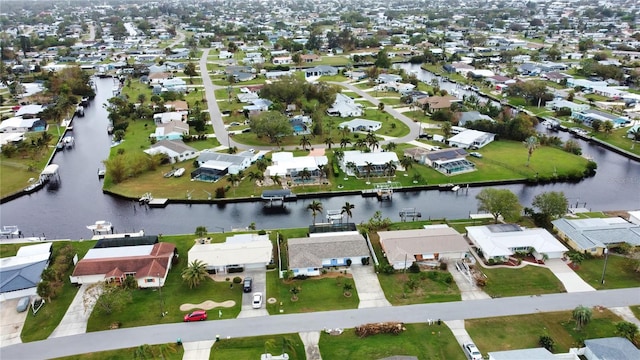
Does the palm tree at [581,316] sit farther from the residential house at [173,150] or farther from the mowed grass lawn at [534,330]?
the residential house at [173,150]

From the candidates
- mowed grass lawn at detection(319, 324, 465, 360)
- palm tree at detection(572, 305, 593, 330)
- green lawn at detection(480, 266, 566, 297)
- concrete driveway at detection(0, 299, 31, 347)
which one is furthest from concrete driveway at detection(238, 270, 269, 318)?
palm tree at detection(572, 305, 593, 330)

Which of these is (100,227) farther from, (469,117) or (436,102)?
(436,102)

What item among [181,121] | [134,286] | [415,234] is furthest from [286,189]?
[181,121]

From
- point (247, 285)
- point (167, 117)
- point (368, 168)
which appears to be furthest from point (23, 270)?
point (167, 117)

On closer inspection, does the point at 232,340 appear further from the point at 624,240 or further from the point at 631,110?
the point at 631,110

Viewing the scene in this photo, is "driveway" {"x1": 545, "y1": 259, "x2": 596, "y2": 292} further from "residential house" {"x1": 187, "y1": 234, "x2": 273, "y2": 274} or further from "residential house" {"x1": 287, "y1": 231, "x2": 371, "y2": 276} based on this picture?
"residential house" {"x1": 187, "y1": 234, "x2": 273, "y2": 274}

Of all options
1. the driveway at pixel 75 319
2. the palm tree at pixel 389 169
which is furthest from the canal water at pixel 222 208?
the driveway at pixel 75 319
